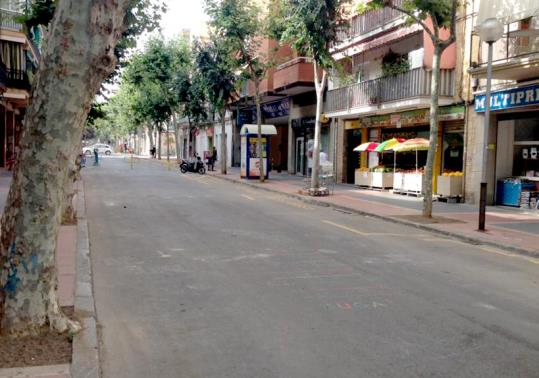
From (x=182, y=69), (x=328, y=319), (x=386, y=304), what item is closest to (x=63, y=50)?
(x=328, y=319)

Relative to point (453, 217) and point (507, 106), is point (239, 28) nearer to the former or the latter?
point (507, 106)

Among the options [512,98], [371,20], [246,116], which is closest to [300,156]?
[246,116]

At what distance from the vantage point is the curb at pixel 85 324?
415 cm

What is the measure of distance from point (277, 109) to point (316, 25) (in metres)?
16.7

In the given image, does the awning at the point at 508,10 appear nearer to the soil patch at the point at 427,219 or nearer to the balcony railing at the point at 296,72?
the soil patch at the point at 427,219

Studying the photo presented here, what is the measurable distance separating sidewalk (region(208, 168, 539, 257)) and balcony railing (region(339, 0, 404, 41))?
6751 millimetres

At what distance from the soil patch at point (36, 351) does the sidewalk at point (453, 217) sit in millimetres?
8266

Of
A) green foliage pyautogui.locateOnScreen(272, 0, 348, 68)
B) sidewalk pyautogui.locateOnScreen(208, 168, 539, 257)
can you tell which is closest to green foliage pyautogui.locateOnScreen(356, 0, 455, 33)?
green foliage pyautogui.locateOnScreen(272, 0, 348, 68)

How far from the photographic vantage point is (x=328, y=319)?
5633mm

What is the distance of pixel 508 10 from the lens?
15.8 m

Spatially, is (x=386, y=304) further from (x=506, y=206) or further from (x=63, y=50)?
(x=506, y=206)

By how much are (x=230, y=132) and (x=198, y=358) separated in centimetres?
4206

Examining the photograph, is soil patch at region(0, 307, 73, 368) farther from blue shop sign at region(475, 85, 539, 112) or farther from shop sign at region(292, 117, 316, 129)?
shop sign at region(292, 117, 316, 129)

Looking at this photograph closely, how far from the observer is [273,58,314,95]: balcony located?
92.2 feet
